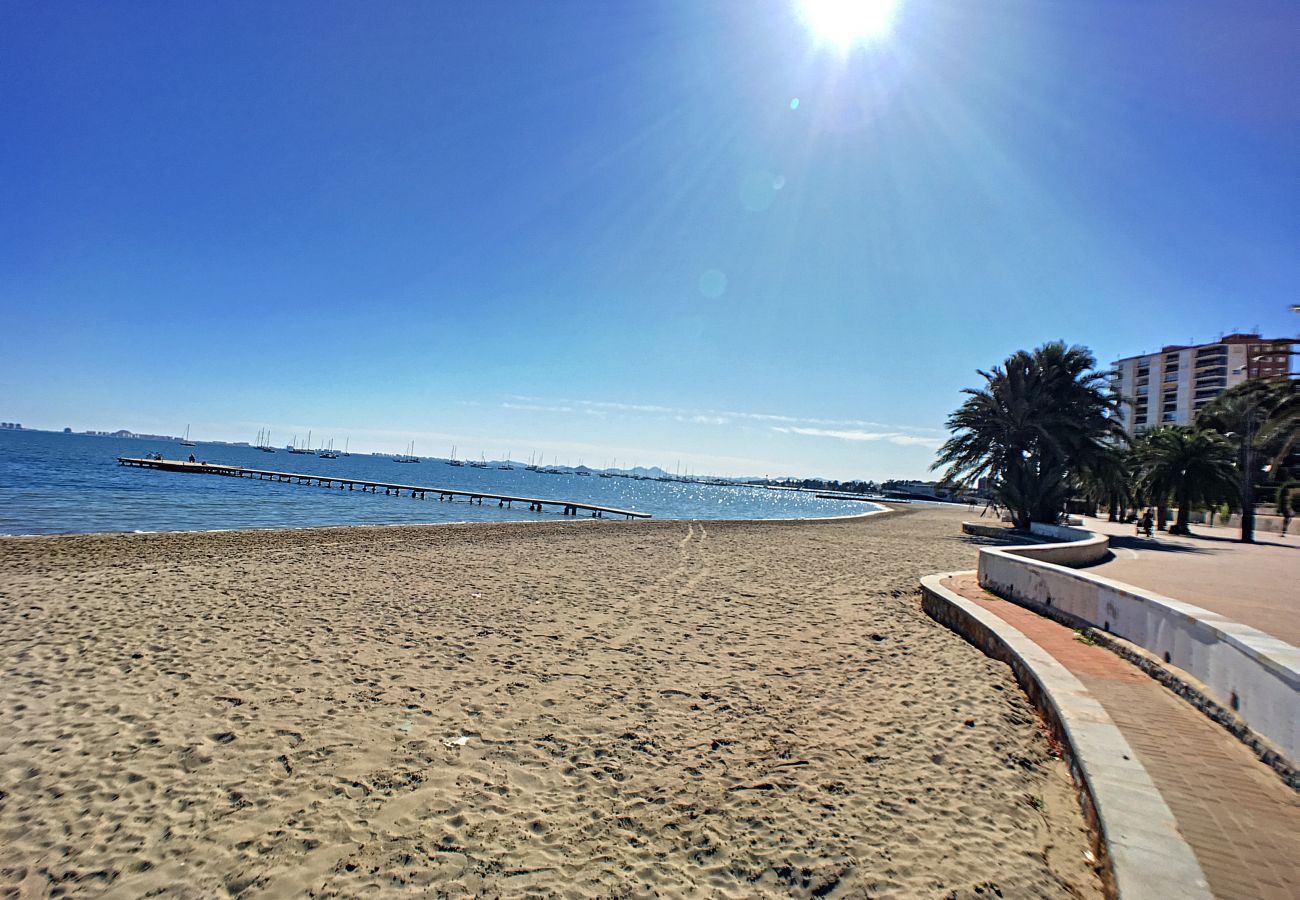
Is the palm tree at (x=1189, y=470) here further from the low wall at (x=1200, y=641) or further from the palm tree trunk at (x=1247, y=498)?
the low wall at (x=1200, y=641)

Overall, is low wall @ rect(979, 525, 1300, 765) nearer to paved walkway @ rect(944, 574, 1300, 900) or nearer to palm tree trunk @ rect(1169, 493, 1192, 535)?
paved walkway @ rect(944, 574, 1300, 900)

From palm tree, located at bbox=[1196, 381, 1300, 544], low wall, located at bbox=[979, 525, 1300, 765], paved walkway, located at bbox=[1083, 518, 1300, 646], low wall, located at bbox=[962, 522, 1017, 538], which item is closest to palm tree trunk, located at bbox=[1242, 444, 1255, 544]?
A: palm tree, located at bbox=[1196, 381, 1300, 544]

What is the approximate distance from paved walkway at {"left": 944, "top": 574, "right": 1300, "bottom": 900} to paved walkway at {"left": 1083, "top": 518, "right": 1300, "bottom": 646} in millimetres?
2736

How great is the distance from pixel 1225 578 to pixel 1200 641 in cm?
954

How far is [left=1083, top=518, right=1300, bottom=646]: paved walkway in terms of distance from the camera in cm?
775

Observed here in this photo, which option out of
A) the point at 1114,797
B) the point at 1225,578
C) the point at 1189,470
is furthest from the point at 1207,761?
the point at 1189,470

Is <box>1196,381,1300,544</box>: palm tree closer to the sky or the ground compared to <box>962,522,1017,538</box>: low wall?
closer to the sky

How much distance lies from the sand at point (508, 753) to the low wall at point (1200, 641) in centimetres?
130

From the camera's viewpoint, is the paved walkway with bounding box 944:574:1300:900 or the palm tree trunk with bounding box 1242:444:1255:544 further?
the palm tree trunk with bounding box 1242:444:1255:544

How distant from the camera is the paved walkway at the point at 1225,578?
7.75m

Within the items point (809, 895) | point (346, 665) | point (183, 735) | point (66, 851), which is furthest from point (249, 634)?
point (809, 895)

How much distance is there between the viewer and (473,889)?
341cm

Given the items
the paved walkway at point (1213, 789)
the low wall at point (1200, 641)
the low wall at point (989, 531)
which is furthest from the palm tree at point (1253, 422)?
the paved walkway at point (1213, 789)

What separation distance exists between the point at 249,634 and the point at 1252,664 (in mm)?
10425
